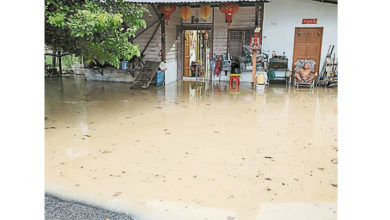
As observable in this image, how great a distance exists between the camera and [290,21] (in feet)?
33.8

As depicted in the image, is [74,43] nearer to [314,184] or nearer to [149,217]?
[149,217]

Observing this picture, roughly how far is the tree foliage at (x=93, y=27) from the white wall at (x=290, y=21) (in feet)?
20.1

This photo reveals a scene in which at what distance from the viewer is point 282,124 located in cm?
586

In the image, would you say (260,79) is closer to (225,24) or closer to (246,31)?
(246,31)

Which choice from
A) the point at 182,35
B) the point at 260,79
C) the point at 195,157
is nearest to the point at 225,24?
the point at 182,35

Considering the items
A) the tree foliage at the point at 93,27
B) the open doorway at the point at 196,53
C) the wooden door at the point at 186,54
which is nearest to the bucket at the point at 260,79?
the open doorway at the point at 196,53

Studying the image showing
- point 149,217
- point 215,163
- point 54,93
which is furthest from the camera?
point 54,93

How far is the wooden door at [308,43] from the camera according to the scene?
10.2 meters

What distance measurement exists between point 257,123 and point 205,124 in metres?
1.01

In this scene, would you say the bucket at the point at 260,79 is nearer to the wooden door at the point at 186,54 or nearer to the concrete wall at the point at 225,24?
the concrete wall at the point at 225,24

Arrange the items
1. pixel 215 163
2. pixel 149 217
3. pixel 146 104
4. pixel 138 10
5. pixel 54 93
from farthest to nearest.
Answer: pixel 54 93
pixel 146 104
pixel 138 10
pixel 215 163
pixel 149 217

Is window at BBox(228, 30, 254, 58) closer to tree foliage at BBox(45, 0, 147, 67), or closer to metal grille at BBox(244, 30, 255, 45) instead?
metal grille at BBox(244, 30, 255, 45)

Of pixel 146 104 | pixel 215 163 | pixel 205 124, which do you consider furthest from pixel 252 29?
pixel 215 163

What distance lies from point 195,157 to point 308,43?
778 centimetres
